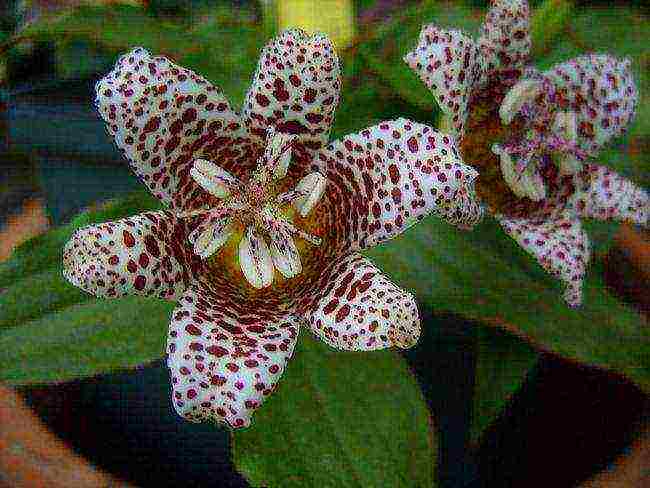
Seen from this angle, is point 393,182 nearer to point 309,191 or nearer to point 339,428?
point 309,191

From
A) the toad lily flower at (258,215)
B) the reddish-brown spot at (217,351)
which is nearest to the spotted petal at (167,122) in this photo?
the toad lily flower at (258,215)

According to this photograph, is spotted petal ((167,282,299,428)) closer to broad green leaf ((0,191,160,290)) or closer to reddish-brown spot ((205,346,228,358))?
reddish-brown spot ((205,346,228,358))

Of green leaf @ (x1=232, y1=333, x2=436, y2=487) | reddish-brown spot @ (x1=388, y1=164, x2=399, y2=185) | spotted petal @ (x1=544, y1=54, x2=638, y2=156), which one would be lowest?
green leaf @ (x1=232, y1=333, x2=436, y2=487)

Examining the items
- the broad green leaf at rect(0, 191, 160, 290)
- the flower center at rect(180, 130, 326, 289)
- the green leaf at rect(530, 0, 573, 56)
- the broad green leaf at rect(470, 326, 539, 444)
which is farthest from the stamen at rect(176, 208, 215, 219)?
the green leaf at rect(530, 0, 573, 56)

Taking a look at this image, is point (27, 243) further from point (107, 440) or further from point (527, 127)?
point (527, 127)

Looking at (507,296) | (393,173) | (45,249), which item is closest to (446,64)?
(393,173)

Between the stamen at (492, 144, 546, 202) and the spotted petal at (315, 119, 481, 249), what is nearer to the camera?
the spotted petal at (315, 119, 481, 249)
